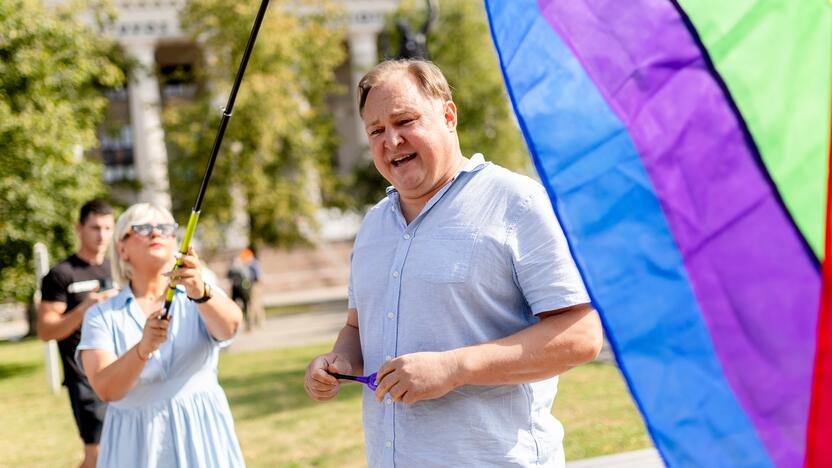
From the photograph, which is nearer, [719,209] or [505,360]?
[719,209]

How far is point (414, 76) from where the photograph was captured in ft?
7.97

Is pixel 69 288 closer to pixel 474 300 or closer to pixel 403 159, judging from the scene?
pixel 403 159

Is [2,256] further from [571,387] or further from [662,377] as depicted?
[662,377]

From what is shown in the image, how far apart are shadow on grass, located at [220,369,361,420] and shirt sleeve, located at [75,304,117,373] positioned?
6099mm

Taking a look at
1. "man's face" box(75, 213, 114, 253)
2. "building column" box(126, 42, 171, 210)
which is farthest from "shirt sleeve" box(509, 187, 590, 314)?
"building column" box(126, 42, 171, 210)

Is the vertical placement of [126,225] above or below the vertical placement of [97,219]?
below

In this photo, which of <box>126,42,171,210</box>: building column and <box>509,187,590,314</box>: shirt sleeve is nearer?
<box>509,187,590,314</box>: shirt sleeve

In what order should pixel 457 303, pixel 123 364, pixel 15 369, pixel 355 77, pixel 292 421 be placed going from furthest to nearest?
pixel 355 77 < pixel 15 369 < pixel 292 421 < pixel 123 364 < pixel 457 303

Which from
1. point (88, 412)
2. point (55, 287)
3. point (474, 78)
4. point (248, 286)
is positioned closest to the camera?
point (88, 412)

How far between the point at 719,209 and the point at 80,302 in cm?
515

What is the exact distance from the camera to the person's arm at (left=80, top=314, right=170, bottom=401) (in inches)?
132

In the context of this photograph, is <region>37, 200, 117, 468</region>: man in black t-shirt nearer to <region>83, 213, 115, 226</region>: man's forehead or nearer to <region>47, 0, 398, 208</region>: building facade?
<region>83, 213, 115, 226</region>: man's forehead

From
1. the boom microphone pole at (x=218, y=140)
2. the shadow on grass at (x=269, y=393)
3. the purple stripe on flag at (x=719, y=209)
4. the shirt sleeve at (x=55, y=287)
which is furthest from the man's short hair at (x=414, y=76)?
the shadow on grass at (x=269, y=393)

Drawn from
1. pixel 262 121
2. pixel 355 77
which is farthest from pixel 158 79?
pixel 355 77
